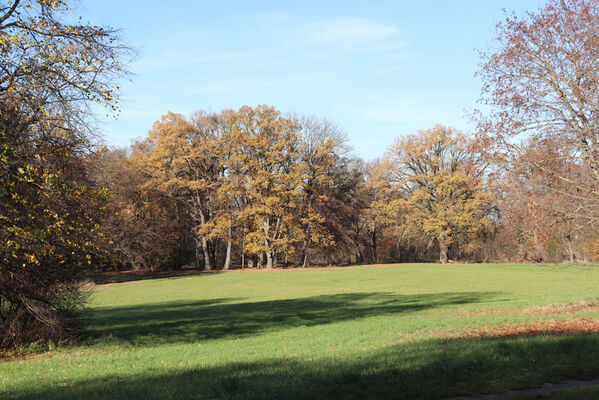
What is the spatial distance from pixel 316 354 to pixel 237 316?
10.2m

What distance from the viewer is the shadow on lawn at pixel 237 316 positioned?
15.4 m

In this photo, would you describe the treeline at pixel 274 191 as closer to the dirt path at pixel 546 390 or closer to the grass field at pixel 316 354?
the grass field at pixel 316 354

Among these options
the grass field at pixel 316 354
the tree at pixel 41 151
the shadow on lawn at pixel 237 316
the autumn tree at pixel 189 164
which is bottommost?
the shadow on lawn at pixel 237 316

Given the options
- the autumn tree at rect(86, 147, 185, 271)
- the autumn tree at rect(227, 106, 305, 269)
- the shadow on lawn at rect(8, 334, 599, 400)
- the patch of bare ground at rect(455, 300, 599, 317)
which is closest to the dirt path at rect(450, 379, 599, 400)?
the shadow on lawn at rect(8, 334, 599, 400)

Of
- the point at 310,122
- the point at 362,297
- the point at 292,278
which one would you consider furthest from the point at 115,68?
the point at 310,122

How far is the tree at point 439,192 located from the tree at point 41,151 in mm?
46804

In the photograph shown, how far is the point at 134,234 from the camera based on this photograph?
45.8 m

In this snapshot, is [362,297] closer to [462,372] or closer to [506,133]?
[506,133]

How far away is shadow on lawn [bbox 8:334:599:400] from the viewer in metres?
6.61

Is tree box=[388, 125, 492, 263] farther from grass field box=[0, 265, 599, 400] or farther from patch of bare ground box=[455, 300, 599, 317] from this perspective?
patch of bare ground box=[455, 300, 599, 317]

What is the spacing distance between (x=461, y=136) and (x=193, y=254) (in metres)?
39.4

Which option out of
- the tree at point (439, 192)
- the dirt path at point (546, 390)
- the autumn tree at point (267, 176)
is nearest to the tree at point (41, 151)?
the dirt path at point (546, 390)

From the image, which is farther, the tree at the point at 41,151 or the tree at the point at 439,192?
the tree at the point at 439,192

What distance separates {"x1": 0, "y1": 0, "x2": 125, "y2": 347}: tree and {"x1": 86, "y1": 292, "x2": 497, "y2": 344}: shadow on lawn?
146 inches
